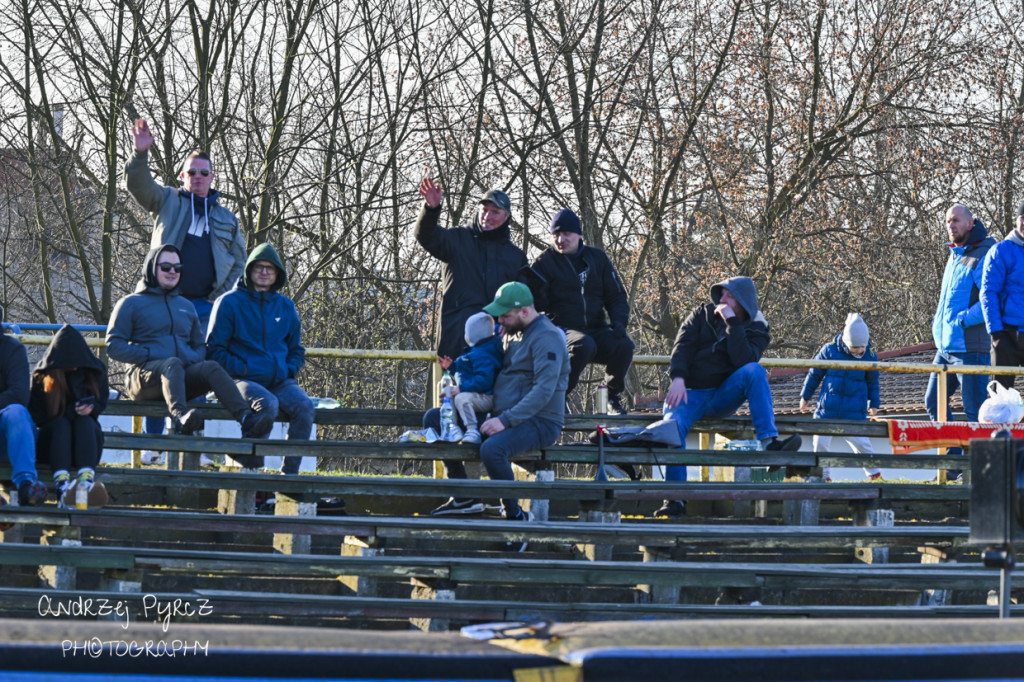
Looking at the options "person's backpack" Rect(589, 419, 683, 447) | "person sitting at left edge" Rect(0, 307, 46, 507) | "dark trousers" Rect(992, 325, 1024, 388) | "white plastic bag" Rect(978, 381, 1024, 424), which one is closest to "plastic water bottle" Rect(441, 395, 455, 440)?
"person's backpack" Rect(589, 419, 683, 447)

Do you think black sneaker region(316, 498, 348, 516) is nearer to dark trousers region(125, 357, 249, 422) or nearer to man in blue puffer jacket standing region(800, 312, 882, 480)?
dark trousers region(125, 357, 249, 422)

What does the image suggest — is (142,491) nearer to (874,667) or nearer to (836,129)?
(874,667)

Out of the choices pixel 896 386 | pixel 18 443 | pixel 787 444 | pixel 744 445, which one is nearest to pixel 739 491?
pixel 787 444

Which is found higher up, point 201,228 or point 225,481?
point 201,228

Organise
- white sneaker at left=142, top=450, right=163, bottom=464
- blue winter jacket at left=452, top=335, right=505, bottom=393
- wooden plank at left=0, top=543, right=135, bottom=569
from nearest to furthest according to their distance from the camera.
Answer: wooden plank at left=0, top=543, right=135, bottom=569 < blue winter jacket at left=452, top=335, right=505, bottom=393 < white sneaker at left=142, top=450, right=163, bottom=464

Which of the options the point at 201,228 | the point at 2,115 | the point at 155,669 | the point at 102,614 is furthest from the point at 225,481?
the point at 2,115

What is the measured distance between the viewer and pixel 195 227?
989 cm

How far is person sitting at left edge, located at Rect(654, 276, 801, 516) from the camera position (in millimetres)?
9305

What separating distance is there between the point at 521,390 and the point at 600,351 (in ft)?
5.49

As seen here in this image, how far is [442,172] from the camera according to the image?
68.6ft

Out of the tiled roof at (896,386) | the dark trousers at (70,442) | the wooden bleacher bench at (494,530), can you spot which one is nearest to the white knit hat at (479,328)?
the wooden bleacher bench at (494,530)

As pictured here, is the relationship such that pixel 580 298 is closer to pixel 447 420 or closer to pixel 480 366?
pixel 480 366

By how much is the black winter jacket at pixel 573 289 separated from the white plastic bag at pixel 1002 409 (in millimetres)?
2799

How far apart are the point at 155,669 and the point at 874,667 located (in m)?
1.50
